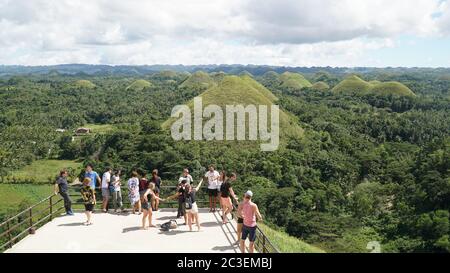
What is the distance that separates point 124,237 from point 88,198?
174 centimetres

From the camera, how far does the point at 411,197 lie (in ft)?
130

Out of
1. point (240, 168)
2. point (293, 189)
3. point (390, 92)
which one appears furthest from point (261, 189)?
point (390, 92)

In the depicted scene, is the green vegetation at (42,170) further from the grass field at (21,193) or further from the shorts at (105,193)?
the shorts at (105,193)

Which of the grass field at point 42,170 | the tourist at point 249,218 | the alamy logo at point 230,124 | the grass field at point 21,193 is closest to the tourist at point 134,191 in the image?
the tourist at point 249,218

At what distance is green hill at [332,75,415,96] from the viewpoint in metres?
121

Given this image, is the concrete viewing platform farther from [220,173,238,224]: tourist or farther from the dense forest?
the dense forest

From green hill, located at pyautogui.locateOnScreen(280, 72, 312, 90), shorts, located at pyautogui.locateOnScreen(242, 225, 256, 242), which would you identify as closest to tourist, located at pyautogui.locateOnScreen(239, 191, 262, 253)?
shorts, located at pyautogui.locateOnScreen(242, 225, 256, 242)

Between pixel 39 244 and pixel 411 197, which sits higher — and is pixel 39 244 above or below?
above

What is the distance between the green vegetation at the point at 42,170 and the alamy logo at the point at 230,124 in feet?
52.2

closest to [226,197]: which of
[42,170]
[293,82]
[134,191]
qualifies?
[134,191]

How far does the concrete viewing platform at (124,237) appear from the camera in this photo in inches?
374
